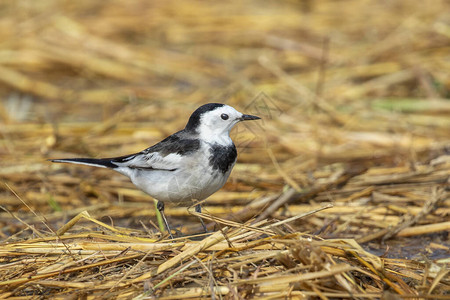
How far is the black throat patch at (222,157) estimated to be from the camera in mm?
3890

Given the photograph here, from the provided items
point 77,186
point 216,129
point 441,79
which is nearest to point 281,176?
point 216,129

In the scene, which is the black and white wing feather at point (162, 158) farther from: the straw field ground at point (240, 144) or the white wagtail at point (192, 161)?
the straw field ground at point (240, 144)

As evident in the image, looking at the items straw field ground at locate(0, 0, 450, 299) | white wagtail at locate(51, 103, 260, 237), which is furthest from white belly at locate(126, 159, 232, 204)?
straw field ground at locate(0, 0, 450, 299)

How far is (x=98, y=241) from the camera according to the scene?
11.6 feet

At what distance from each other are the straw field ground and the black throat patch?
383 millimetres

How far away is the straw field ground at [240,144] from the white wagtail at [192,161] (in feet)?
1.02

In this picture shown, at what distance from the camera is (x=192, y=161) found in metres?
3.90

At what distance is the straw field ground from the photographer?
10.2 ft

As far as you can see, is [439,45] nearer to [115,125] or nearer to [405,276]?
[115,125]

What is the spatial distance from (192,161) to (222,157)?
20cm

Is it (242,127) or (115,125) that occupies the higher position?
(242,127)

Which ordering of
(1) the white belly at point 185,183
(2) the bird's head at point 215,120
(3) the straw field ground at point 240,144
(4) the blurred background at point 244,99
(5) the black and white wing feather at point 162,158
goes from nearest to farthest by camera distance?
(3) the straw field ground at point 240,144 → (1) the white belly at point 185,183 → (5) the black and white wing feather at point 162,158 → (2) the bird's head at point 215,120 → (4) the blurred background at point 244,99

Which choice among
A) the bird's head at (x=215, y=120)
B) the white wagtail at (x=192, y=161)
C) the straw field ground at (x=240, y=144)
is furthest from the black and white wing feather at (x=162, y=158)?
the straw field ground at (x=240, y=144)

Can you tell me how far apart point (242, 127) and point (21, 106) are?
3.83 metres
